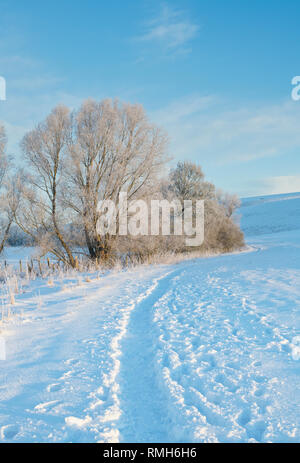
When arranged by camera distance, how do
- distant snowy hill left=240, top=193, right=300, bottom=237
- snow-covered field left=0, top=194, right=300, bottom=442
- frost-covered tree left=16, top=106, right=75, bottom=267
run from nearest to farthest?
1. snow-covered field left=0, top=194, right=300, bottom=442
2. frost-covered tree left=16, top=106, right=75, bottom=267
3. distant snowy hill left=240, top=193, right=300, bottom=237

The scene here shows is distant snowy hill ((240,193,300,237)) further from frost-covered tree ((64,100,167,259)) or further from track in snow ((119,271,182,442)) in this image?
track in snow ((119,271,182,442))

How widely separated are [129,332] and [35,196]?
31.6 ft

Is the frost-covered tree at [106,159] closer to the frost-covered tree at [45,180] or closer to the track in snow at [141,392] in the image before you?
the frost-covered tree at [45,180]

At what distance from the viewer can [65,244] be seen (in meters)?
12.7

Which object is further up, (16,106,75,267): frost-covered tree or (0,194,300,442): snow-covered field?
(16,106,75,267): frost-covered tree

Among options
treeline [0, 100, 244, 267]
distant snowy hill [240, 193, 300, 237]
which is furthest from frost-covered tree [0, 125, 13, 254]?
distant snowy hill [240, 193, 300, 237]

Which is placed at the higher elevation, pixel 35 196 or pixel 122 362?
pixel 35 196

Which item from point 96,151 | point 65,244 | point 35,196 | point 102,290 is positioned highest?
point 96,151

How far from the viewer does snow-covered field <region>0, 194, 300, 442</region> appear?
212 cm

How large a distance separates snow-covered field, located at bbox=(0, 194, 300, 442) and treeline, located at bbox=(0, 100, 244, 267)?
6.85m

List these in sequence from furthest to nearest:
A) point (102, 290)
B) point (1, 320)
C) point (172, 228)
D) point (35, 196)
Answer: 1. point (172, 228)
2. point (35, 196)
3. point (102, 290)
4. point (1, 320)
